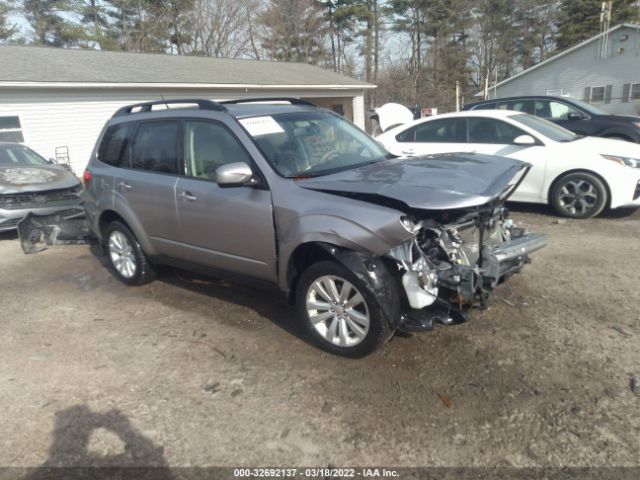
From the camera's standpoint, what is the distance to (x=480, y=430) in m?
2.77

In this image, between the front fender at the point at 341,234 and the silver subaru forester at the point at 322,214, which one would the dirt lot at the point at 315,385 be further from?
the front fender at the point at 341,234

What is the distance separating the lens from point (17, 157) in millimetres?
9141

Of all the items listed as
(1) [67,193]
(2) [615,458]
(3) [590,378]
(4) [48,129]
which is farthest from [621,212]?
(4) [48,129]

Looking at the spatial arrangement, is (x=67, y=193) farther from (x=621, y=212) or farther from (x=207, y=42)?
(x=207, y=42)

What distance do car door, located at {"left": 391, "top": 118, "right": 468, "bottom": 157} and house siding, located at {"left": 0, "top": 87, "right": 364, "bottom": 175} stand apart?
11.3 meters

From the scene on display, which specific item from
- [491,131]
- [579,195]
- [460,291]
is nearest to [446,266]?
[460,291]

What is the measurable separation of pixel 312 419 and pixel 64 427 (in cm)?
155

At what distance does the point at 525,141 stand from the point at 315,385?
542cm

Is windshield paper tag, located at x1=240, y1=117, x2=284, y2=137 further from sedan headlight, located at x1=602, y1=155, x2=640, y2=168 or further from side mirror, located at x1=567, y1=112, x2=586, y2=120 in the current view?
side mirror, located at x1=567, y1=112, x2=586, y2=120

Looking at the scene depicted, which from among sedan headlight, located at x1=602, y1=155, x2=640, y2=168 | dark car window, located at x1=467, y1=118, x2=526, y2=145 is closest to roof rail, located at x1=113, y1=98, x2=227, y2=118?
dark car window, located at x1=467, y1=118, x2=526, y2=145

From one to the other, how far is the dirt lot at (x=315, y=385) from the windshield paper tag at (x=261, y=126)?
64.3 inches

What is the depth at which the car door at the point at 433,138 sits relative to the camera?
7953 mm

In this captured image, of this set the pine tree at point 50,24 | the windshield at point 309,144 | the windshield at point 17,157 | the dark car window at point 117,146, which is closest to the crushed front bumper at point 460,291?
the windshield at point 309,144

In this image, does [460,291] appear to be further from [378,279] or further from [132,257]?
[132,257]
